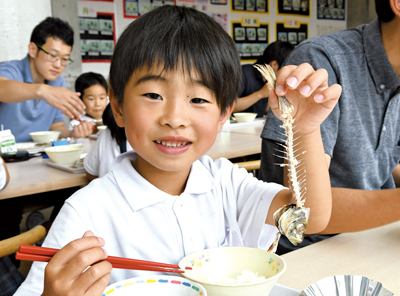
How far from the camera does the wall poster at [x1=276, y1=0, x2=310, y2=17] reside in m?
7.62

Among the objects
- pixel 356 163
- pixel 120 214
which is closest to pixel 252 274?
→ pixel 120 214

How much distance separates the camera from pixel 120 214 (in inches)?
38.3

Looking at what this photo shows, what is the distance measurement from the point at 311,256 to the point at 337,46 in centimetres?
77

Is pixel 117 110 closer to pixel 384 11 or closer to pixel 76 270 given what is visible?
pixel 76 270

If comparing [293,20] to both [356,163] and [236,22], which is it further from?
[356,163]

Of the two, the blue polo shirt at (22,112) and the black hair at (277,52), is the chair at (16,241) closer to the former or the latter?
the blue polo shirt at (22,112)

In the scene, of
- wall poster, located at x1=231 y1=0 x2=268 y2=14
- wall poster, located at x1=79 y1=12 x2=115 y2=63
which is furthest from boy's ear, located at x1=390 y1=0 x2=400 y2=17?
wall poster, located at x1=231 y1=0 x2=268 y2=14

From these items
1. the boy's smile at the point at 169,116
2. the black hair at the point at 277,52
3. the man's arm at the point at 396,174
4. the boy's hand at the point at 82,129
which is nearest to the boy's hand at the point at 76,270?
the boy's smile at the point at 169,116

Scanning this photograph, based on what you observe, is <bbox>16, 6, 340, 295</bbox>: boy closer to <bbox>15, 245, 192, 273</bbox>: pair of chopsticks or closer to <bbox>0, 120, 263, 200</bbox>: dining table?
<bbox>15, 245, 192, 273</bbox>: pair of chopsticks

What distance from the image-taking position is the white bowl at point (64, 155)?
6.82 feet

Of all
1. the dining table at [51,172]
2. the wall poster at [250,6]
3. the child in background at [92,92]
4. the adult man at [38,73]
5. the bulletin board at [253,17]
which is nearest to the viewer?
the dining table at [51,172]

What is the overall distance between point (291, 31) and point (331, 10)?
1472mm

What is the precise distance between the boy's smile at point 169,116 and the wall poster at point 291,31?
7253 millimetres

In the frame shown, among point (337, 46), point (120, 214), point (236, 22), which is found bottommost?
point (120, 214)
